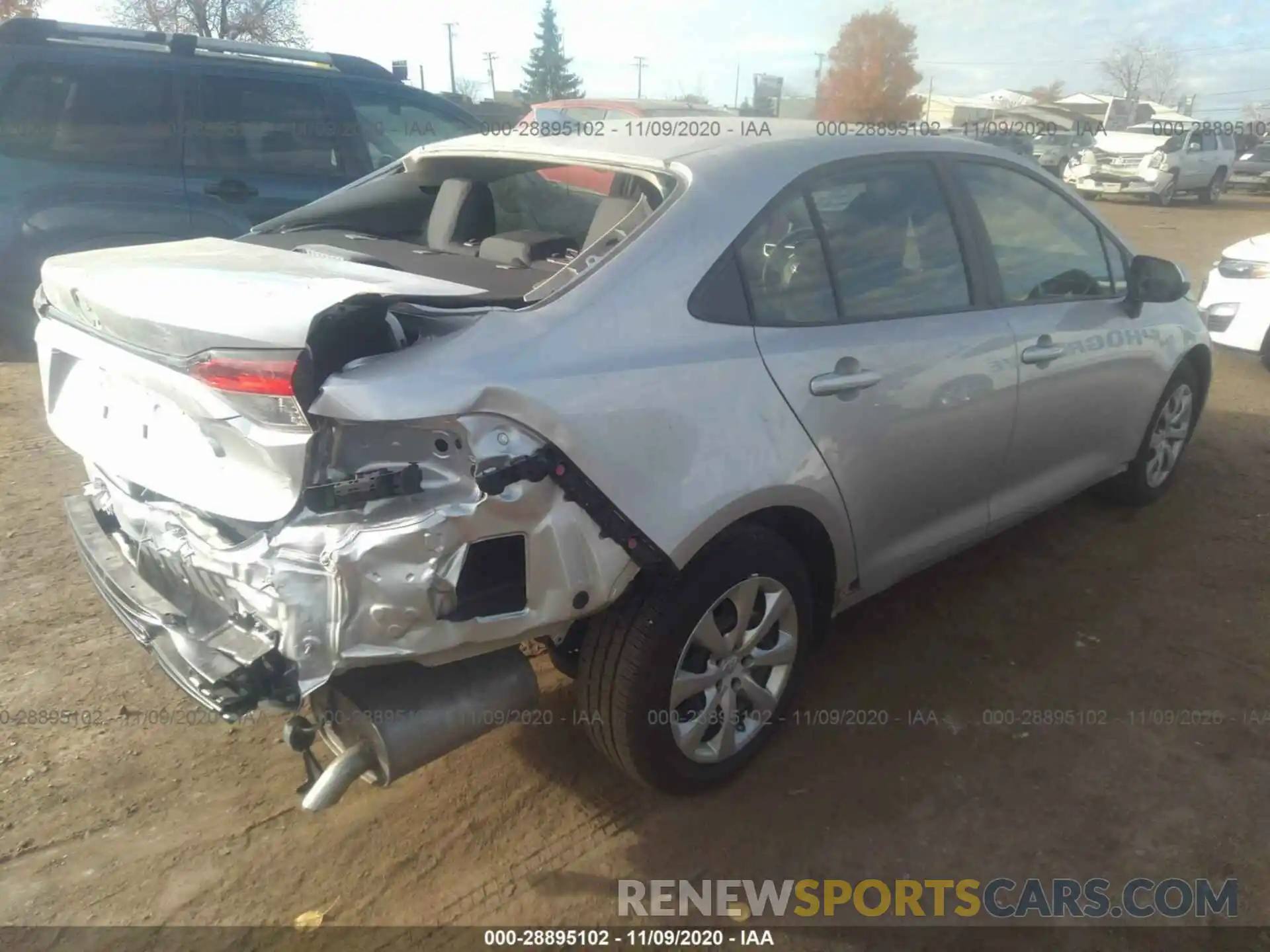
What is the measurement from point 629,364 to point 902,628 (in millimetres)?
1934

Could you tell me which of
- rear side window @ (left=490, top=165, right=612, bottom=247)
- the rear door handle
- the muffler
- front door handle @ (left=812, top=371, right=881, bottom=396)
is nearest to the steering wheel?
front door handle @ (left=812, top=371, right=881, bottom=396)

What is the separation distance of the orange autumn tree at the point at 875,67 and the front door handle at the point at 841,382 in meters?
41.3

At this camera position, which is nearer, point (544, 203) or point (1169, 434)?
point (544, 203)

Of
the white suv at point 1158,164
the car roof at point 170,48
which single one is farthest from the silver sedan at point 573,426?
the white suv at point 1158,164

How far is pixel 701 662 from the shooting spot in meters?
2.45

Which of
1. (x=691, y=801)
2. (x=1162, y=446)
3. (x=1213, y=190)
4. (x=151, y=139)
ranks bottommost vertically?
(x=1213, y=190)

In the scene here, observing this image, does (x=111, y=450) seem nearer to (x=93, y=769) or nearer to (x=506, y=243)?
(x=93, y=769)

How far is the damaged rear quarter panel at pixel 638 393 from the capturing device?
1.82m

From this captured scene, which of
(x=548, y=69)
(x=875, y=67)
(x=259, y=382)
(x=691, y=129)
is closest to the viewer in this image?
(x=259, y=382)

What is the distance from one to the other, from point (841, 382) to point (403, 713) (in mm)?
1428

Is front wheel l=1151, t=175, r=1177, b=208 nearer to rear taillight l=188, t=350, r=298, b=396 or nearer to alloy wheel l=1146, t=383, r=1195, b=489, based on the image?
alloy wheel l=1146, t=383, r=1195, b=489

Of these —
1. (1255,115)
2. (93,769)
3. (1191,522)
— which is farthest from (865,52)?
(93,769)

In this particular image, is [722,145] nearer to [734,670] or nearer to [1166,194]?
[734,670]

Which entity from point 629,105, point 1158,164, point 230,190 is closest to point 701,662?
point 230,190
